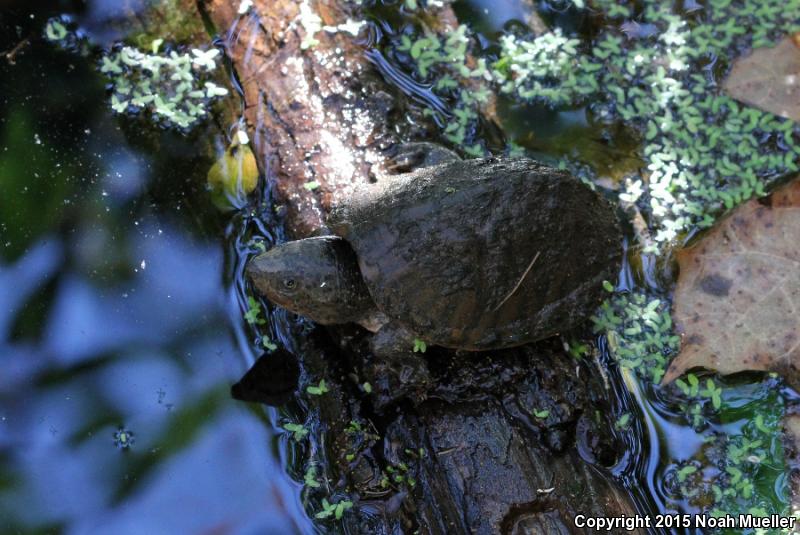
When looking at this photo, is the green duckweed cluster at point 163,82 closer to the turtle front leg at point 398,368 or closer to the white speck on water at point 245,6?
the white speck on water at point 245,6

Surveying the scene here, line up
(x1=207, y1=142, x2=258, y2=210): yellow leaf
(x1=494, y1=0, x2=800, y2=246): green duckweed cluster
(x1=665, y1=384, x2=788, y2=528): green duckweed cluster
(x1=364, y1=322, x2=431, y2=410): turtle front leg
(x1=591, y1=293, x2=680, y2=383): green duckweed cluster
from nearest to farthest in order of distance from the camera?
(x1=364, y1=322, x2=431, y2=410): turtle front leg
(x1=665, y1=384, x2=788, y2=528): green duckweed cluster
(x1=591, y1=293, x2=680, y2=383): green duckweed cluster
(x1=207, y1=142, x2=258, y2=210): yellow leaf
(x1=494, y1=0, x2=800, y2=246): green duckweed cluster

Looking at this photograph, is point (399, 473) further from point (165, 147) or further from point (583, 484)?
point (165, 147)

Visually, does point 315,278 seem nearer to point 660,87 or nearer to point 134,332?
point 134,332

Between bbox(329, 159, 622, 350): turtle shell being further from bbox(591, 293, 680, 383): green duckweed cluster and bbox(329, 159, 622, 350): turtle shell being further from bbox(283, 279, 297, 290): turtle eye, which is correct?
bbox(591, 293, 680, 383): green duckweed cluster

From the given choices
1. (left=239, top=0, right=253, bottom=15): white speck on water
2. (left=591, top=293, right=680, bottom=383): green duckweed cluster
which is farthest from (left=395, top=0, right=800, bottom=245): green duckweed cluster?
(left=239, top=0, right=253, bottom=15): white speck on water

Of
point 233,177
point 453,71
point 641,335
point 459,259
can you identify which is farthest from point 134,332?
point 641,335
